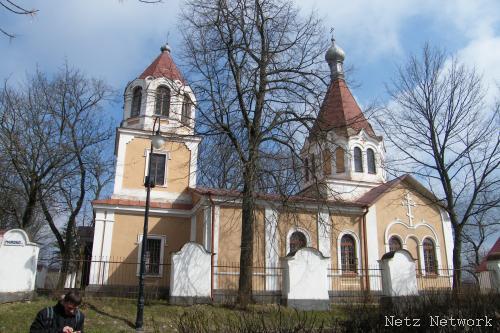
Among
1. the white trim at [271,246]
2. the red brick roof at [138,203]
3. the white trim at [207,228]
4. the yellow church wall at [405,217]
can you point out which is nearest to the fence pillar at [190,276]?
the white trim at [207,228]

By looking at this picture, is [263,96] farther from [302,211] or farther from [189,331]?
[189,331]

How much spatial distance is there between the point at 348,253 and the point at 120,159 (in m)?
11.6

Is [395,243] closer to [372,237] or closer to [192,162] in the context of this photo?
[372,237]

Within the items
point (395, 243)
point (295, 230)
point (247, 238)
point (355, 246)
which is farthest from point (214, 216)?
point (395, 243)

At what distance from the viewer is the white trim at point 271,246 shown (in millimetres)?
17172

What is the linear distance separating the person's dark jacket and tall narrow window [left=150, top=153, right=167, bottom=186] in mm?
15335

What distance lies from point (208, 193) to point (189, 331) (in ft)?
40.8

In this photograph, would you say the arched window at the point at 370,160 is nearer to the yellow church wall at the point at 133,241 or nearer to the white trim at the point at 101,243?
the yellow church wall at the point at 133,241

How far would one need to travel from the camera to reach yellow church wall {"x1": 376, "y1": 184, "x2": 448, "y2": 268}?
68.1ft

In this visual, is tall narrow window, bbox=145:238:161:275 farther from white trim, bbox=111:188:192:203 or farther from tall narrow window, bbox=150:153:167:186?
tall narrow window, bbox=150:153:167:186

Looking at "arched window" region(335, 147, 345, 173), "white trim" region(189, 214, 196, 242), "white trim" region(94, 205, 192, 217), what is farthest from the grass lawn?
"arched window" region(335, 147, 345, 173)

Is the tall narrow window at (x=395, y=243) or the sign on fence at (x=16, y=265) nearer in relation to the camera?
the sign on fence at (x=16, y=265)

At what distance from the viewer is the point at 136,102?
70.6 ft

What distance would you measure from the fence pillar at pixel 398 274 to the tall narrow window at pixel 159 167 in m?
10.7
